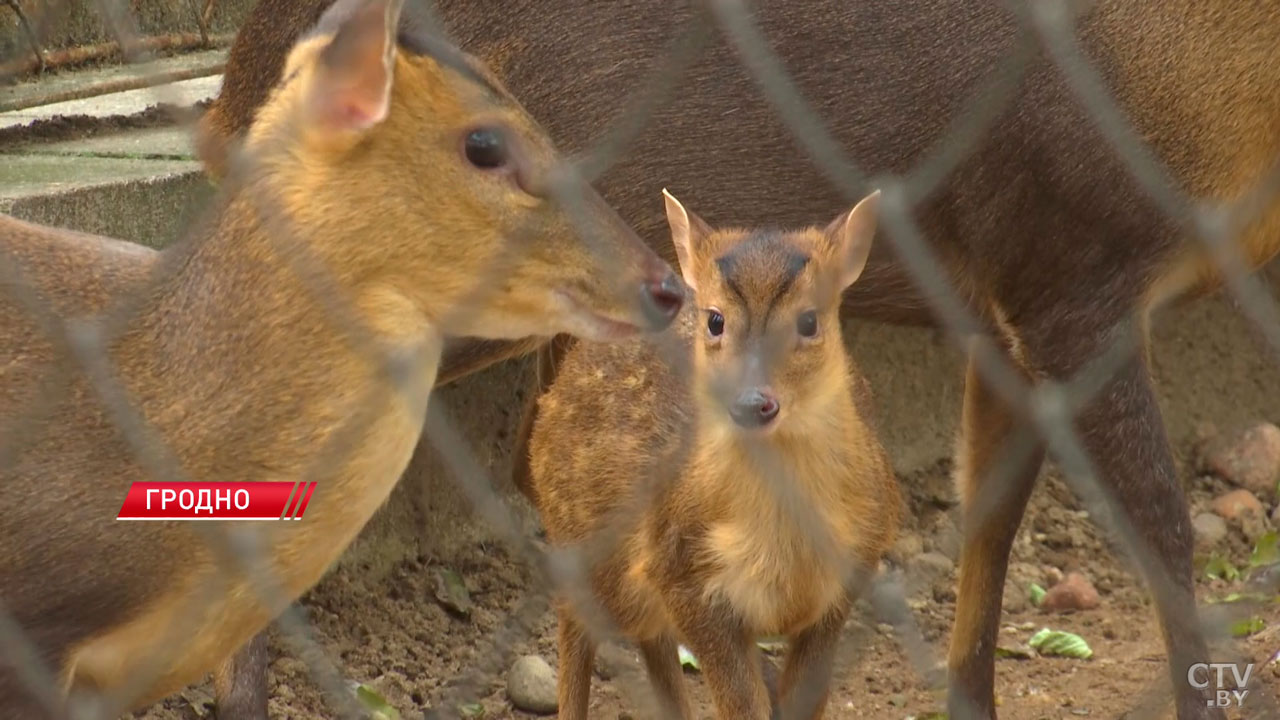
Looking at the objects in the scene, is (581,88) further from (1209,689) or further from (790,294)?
(1209,689)

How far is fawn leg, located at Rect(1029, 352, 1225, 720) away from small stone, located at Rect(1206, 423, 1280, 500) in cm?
153

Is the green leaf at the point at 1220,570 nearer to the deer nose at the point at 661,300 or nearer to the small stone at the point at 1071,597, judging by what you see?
the small stone at the point at 1071,597

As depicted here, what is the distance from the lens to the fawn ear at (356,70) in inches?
93.7

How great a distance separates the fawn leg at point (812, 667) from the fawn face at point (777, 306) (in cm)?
38

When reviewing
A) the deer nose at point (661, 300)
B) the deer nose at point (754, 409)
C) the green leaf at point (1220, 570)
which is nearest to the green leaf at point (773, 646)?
the green leaf at point (1220, 570)

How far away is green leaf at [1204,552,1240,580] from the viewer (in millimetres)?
4902

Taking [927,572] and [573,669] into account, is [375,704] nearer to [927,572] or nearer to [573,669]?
[573,669]

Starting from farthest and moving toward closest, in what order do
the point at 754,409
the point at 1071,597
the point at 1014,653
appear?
1. the point at 1071,597
2. the point at 1014,653
3. the point at 754,409

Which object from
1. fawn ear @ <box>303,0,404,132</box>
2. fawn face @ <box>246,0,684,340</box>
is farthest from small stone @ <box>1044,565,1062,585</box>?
fawn ear @ <box>303,0,404,132</box>

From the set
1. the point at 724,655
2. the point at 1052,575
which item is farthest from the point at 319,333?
the point at 1052,575

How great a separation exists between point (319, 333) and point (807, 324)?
107 cm

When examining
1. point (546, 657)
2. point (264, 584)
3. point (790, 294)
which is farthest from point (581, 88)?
point (264, 584)

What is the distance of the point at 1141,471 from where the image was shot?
384cm

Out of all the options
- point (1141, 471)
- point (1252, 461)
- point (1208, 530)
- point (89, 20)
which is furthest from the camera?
point (1252, 461)
